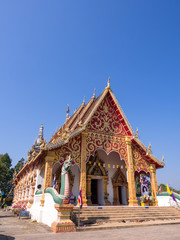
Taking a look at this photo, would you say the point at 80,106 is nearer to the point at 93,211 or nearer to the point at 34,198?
the point at 34,198

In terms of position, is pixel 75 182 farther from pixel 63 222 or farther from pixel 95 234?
pixel 95 234

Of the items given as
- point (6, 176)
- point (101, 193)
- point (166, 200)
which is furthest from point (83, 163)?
point (6, 176)

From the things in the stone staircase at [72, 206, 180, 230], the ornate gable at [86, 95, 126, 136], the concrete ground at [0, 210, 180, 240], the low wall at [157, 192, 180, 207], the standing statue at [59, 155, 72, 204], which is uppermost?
the ornate gable at [86, 95, 126, 136]

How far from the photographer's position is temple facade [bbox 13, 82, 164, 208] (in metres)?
11.4

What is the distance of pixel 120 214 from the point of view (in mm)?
9148

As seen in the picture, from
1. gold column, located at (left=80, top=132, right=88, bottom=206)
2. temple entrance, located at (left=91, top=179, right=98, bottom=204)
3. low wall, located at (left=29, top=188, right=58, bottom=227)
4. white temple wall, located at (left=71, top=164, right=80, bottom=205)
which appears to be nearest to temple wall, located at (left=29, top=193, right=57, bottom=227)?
low wall, located at (left=29, top=188, right=58, bottom=227)

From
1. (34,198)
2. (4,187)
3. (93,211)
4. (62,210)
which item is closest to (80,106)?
(34,198)

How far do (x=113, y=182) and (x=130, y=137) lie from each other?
3.97 m

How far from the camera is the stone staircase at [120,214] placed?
26.0 ft

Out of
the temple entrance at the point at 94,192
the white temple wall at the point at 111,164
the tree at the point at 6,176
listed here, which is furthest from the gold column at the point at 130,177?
the tree at the point at 6,176

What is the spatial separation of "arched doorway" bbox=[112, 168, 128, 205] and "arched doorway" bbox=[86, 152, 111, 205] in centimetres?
88

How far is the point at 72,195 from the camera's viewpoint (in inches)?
490

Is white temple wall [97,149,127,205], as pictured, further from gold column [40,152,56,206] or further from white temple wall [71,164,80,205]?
gold column [40,152,56,206]

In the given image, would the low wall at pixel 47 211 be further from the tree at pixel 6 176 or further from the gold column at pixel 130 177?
the tree at pixel 6 176
